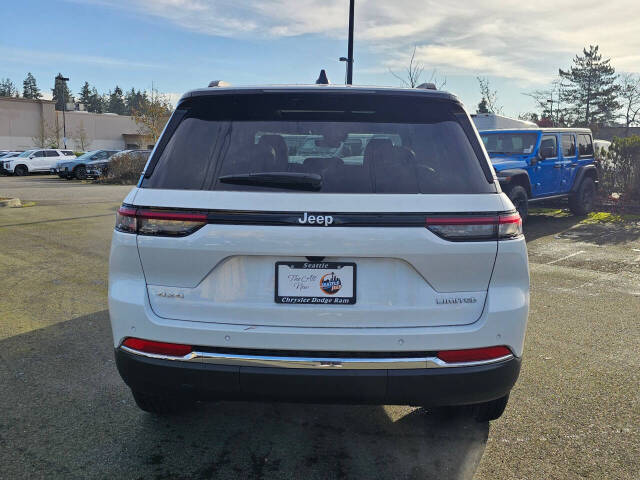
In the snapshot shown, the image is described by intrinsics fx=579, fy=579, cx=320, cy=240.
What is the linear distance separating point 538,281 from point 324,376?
554 centimetres

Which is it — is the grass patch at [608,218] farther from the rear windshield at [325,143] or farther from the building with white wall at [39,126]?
the building with white wall at [39,126]

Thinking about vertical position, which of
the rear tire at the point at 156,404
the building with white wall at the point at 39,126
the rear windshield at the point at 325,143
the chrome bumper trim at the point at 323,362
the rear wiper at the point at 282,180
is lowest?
the rear tire at the point at 156,404

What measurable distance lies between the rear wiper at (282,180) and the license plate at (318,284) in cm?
34

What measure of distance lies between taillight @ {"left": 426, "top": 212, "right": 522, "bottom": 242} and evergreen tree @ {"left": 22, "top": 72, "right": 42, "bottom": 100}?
162190 millimetres

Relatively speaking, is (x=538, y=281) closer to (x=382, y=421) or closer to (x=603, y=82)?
(x=382, y=421)

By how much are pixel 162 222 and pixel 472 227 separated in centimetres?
138

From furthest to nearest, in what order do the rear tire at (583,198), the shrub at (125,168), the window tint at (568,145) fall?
the shrub at (125,168)
the rear tire at (583,198)
the window tint at (568,145)

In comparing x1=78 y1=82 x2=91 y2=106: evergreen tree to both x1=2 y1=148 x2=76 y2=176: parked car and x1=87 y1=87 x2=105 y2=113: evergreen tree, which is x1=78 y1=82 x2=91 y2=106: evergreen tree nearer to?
x1=87 y1=87 x2=105 y2=113: evergreen tree

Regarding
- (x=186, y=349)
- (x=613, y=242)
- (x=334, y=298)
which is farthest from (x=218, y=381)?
(x=613, y=242)

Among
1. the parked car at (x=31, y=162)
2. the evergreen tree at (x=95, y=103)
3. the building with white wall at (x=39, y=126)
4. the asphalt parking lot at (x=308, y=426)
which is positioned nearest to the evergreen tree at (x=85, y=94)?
the evergreen tree at (x=95, y=103)

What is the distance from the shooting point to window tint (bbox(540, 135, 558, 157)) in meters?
12.2

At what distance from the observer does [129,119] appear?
80.2 m

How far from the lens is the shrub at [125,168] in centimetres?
2614

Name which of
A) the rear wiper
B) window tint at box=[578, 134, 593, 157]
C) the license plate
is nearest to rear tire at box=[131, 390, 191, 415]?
the license plate
